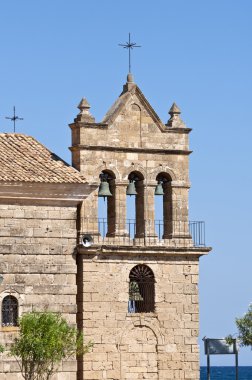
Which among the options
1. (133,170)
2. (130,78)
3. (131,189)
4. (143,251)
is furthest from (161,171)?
(130,78)

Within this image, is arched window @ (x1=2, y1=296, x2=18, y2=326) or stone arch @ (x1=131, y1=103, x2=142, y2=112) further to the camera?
stone arch @ (x1=131, y1=103, x2=142, y2=112)

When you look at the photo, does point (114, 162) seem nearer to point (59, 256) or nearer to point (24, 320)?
point (59, 256)

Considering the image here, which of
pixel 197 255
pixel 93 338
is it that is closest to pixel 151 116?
pixel 197 255

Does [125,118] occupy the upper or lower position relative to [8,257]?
upper

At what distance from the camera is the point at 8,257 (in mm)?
36781

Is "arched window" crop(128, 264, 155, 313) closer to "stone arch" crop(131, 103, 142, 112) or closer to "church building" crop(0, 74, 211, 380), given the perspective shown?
"church building" crop(0, 74, 211, 380)

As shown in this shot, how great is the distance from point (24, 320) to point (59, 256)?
2761 millimetres

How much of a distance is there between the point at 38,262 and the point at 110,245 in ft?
8.01

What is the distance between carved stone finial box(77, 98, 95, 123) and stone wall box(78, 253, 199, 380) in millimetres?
4408

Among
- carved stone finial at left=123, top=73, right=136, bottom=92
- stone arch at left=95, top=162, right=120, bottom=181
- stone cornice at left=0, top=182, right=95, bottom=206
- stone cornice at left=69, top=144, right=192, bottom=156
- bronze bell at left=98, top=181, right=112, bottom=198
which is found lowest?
stone cornice at left=0, top=182, right=95, bottom=206

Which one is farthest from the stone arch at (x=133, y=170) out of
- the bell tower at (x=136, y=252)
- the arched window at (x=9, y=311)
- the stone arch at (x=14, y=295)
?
the arched window at (x=9, y=311)

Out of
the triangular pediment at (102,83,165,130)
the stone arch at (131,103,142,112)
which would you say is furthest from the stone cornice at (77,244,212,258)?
the stone arch at (131,103,142,112)

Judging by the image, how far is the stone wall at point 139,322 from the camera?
37.8 meters

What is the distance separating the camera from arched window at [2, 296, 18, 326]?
36719 mm
